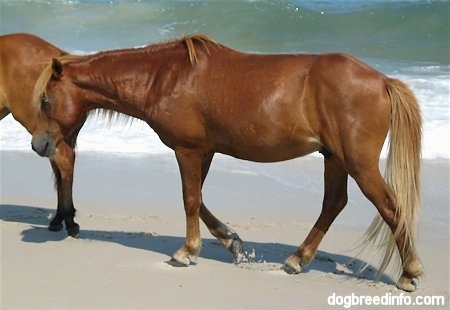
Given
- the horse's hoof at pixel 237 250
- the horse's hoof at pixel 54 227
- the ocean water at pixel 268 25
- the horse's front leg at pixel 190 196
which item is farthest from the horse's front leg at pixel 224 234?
the ocean water at pixel 268 25

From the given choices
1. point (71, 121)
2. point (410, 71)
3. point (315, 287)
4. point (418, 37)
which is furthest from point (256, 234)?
point (418, 37)

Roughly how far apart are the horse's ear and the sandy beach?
116 centimetres

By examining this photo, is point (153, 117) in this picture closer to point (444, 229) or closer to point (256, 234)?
point (256, 234)

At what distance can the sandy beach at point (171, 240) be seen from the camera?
475 cm

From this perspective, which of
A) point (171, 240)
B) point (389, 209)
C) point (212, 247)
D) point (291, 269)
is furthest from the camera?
point (171, 240)

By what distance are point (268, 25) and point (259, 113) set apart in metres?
13.0

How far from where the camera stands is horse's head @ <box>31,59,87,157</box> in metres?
5.32

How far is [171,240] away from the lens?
5969 millimetres

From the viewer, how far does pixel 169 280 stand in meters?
5.00

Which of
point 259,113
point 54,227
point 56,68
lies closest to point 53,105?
point 56,68

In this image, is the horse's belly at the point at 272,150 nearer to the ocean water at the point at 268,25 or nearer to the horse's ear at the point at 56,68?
the horse's ear at the point at 56,68

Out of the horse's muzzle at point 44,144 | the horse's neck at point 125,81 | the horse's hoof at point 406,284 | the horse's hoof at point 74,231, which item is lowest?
the horse's hoof at point 74,231

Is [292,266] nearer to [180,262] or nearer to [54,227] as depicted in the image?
[180,262]

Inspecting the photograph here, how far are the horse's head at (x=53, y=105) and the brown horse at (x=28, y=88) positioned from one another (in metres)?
0.65
